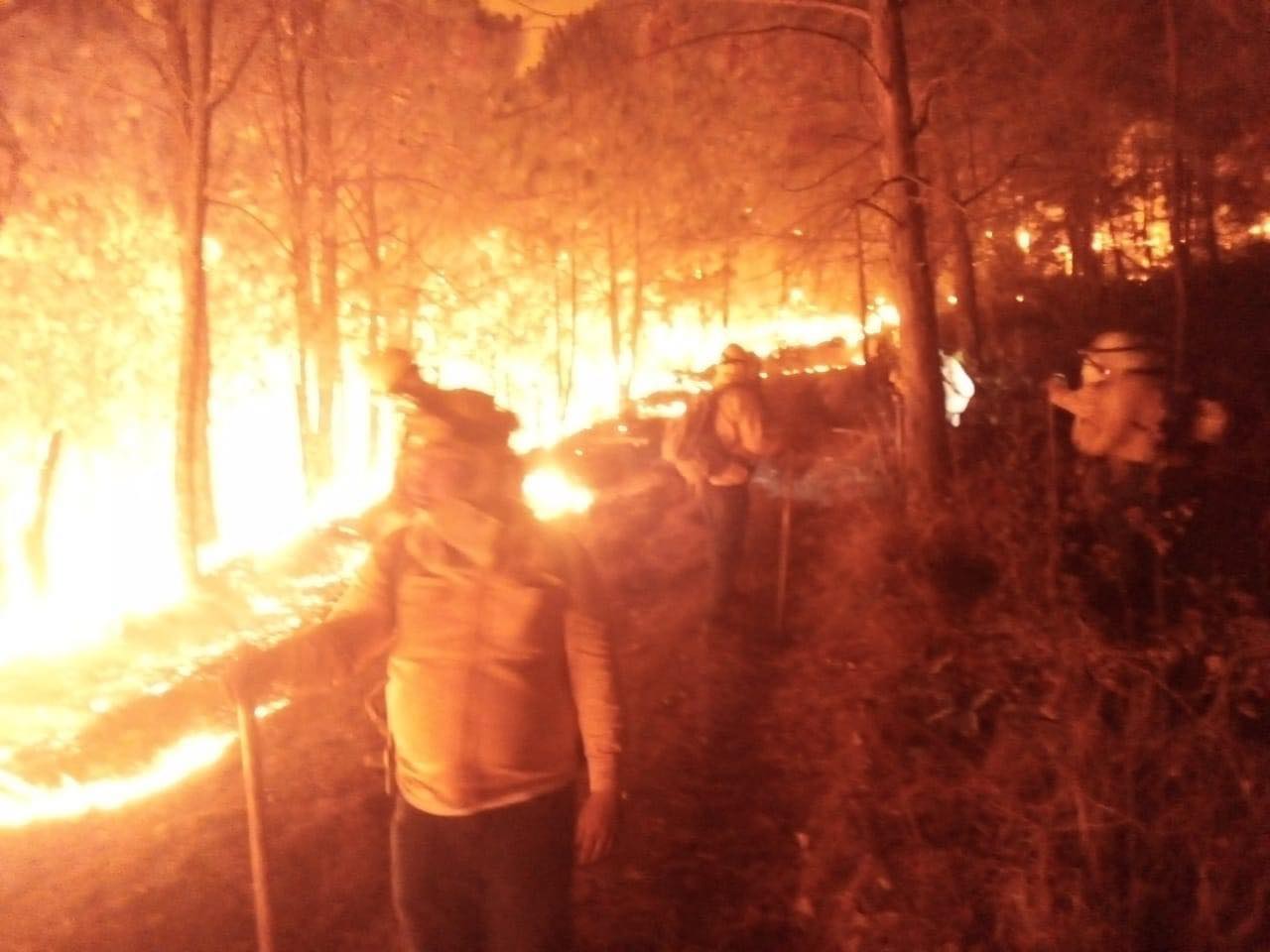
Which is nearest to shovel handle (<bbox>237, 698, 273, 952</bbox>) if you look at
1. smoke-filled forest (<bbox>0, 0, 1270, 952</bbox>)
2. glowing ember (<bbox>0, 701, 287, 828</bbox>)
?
smoke-filled forest (<bbox>0, 0, 1270, 952</bbox>)

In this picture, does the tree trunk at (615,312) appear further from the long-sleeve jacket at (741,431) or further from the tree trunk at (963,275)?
the long-sleeve jacket at (741,431)

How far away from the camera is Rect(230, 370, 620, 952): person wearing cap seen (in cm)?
277

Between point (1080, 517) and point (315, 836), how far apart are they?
424 cm

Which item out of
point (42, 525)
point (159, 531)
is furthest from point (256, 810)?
point (159, 531)

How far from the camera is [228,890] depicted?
445cm

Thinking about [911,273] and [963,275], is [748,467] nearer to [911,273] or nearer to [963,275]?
[911,273]

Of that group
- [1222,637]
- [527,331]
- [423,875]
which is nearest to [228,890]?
[423,875]

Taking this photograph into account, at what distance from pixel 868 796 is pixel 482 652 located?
2689 millimetres

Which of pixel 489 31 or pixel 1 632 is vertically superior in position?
pixel 489 31

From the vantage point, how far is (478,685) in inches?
109

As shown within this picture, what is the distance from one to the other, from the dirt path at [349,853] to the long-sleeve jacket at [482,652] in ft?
5.59

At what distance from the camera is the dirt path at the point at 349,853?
4266 millimetres

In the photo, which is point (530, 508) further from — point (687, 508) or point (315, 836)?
point (687, 508)

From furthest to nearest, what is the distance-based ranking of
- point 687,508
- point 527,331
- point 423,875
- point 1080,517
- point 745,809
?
point 527,331 → point 687,508 → point 1080,517 → point 745,809 → point 423,875
